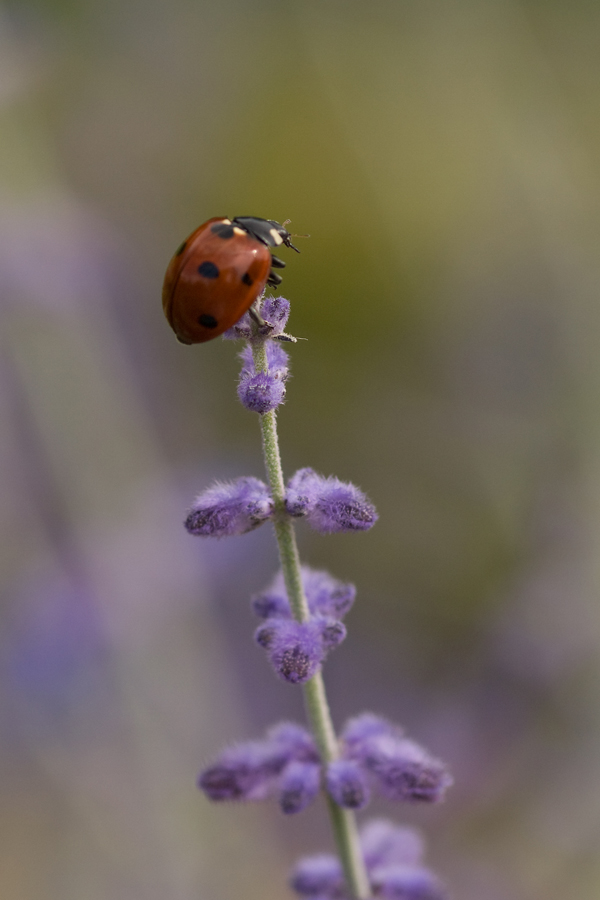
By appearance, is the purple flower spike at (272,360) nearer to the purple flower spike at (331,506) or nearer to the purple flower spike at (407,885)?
the purple flower spike at (331,506)

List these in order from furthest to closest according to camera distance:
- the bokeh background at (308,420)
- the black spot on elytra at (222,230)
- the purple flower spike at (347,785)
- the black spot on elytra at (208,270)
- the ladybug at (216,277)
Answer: the bokeh background at (308,420) < the black spot on elytra at (222,230) < the black spot on elytra at (208,270) < the ladybug at (216,277) < the purple flower spike at (347,785)

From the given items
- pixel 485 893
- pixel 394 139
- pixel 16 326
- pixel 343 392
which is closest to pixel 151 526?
pixel 16 326

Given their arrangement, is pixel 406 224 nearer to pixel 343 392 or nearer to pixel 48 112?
pixel 343 392

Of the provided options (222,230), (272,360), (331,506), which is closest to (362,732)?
(331,506)

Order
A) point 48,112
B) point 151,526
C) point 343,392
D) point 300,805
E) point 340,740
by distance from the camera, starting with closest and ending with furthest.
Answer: point 300,805 < point 340,740 < point 151,526 < point 48,112 < point 343,392

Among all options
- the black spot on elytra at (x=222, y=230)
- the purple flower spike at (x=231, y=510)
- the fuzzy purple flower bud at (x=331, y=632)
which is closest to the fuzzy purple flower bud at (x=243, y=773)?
the fuzzy purple flower bud at (x=331, y=632)

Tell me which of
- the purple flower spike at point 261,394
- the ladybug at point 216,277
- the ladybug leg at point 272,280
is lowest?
the purple flower spike at point 261,394

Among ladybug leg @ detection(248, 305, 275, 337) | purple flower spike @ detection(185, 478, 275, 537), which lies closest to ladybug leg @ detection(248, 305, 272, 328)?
ladybug leg @ detection(248, 305, 275, 337)
